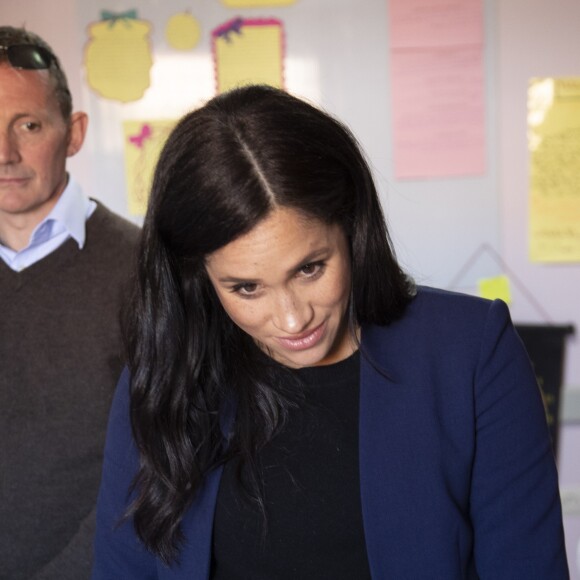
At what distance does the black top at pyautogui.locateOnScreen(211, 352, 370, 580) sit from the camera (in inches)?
43.1

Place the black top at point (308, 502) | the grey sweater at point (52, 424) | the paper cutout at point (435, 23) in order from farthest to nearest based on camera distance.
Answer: the paper cutout at point (435, 23)
the grey sweater at point (52, 424)
the black top at point (308, 502)

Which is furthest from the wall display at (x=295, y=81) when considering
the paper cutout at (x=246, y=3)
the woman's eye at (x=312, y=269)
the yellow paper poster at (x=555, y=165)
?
the woman's eye at (x=312, y=269)

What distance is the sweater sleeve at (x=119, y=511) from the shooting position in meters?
1.21

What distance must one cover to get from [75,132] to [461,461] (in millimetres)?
1050

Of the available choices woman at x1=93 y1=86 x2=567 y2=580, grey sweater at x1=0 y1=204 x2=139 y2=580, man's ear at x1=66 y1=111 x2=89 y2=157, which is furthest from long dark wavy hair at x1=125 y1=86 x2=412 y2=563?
man's ear at x1=66 y1=111 x2=89 y2=157

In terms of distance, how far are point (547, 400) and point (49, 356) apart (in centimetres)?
146

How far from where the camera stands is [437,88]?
90.2 inches

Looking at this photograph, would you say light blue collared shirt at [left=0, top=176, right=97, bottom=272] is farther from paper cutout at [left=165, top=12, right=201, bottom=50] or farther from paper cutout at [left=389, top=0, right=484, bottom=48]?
paper cutout at [left=389, top=0, right=484, bottom=48]

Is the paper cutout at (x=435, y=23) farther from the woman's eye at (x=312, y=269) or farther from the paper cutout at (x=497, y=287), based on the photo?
the woman's eye at (x=312, y=269)

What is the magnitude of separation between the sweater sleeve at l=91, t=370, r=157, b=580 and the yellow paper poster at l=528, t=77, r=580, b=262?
4.83 feet

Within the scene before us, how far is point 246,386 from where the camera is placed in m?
1.19

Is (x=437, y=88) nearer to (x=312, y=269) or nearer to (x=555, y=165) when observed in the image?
(x=555, y=165)

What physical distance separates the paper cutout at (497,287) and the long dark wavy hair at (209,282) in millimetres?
1264

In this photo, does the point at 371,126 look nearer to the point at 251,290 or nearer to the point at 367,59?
the point at 367,59
